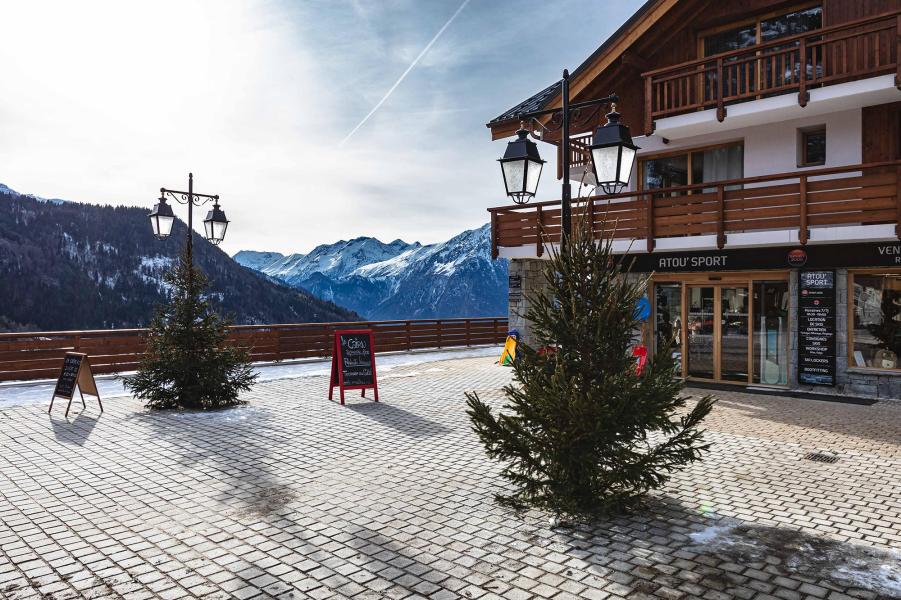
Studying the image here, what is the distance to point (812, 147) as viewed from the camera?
13.9 metres

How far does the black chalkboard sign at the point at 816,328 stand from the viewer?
12.3 metres

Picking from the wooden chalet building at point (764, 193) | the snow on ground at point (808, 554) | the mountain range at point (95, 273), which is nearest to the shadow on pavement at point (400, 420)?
the snow on ground at point (808, 554)

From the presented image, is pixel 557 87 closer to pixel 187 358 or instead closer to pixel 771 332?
pixel 771 332

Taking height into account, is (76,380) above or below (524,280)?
below

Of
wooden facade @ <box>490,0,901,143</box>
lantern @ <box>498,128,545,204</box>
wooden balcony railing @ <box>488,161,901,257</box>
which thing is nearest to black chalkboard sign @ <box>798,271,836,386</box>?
wooden balcony railing @ <box>488,161,901,257</box>

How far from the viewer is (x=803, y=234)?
39.0ft

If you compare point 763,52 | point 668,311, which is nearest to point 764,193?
point 668,311

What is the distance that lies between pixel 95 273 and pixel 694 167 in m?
134

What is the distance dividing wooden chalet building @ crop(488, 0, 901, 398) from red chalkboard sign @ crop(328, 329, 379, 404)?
5.02m

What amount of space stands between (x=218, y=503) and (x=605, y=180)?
5233 millimetres

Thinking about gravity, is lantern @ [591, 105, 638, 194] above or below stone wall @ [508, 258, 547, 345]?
above

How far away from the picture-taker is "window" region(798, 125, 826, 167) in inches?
538

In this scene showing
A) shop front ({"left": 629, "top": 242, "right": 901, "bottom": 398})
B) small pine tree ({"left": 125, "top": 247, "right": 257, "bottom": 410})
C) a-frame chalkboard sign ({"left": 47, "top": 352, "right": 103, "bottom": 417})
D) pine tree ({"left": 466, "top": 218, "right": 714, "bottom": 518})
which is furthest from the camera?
shop front ({"left": 629, "top": 242, "right": 901, "bottom": 398})

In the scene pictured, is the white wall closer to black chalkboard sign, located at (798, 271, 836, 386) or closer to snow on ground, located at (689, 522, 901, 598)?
black chalkboard sign, located at (798, 271, 836, 386)
